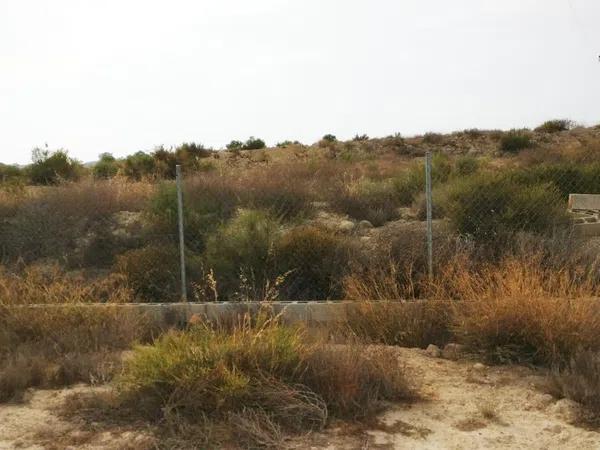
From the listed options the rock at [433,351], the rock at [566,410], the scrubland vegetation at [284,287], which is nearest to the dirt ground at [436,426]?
the rock at [566,410]

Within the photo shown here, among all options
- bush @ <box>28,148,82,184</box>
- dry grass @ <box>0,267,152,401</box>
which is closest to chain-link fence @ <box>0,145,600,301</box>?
dry grass @ <box>0,267,152,401</box>

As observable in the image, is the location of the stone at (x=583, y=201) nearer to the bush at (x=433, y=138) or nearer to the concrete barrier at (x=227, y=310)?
the concrete barrier at (x=227, y=310)

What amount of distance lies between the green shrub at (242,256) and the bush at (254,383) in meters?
3.70

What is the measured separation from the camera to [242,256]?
9.56 m

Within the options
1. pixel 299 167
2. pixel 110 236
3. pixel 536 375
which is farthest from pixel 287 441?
pixel 299 167

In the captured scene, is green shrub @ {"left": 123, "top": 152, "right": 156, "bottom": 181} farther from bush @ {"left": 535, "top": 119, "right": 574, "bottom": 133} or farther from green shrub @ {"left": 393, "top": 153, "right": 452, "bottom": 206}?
bush @ {"left": 535, "top": 119, "right": 574, "bottom": 133}

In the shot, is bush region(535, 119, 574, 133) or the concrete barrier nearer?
the concrete barrier

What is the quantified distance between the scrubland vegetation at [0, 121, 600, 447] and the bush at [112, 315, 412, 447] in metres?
0.02

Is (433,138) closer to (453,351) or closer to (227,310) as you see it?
(227,310)

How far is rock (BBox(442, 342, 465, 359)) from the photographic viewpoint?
265 inches

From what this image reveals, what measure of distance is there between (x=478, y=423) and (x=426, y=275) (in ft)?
11.0

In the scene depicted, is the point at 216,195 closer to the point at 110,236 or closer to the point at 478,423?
the point at 110,236

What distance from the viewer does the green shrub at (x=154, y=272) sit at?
9375 mm

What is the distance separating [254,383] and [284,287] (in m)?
4.15
